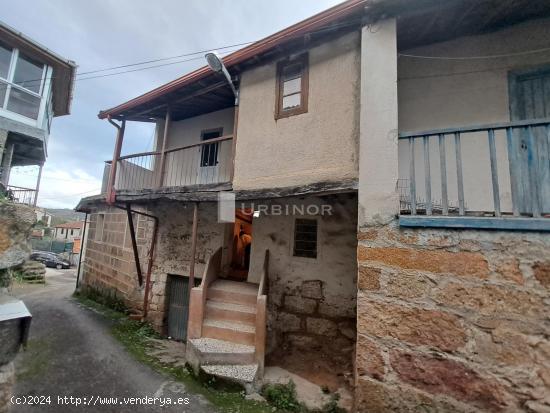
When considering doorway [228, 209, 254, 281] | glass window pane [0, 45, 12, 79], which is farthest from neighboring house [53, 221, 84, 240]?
doorway [228, 209, 254, 281]

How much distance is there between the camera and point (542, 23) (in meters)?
4.29

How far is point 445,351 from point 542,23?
528 cm

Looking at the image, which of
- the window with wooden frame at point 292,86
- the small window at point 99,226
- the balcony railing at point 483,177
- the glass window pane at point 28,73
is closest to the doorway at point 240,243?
the window with wooden frame at point 292,86

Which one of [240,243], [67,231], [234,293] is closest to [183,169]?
[240,243]

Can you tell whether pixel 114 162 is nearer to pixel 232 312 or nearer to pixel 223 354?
pixel 232 312

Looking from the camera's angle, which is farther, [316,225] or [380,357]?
[316,225]

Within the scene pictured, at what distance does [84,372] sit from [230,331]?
273cm

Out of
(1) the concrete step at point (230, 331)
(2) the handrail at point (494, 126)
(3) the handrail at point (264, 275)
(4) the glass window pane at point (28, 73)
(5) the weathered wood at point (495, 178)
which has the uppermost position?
(4) the glass window pane at point (28, 73)

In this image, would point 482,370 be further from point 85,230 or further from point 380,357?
point 85,230

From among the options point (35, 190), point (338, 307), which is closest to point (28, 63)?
point (35, 190)

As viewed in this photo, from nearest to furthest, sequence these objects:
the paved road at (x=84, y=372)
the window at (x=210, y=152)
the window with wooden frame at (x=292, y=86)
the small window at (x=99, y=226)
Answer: the paved road at (x=84, y=372), the window with wooden frame at (x=292, y=86), the window at (x=210, y=152), the small window at (x=99, y=226)

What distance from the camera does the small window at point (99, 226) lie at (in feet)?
36.2

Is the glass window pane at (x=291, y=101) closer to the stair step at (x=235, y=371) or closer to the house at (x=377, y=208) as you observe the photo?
the house at (x=377, y=208)

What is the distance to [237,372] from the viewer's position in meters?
4.55
